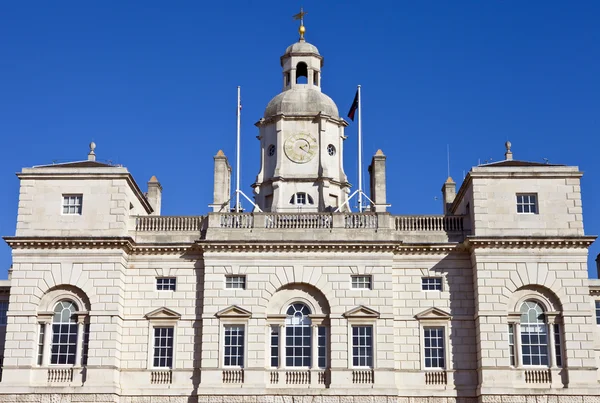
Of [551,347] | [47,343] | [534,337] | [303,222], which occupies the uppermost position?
[303,222]

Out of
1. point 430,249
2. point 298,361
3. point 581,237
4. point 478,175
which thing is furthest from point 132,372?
point 581,237

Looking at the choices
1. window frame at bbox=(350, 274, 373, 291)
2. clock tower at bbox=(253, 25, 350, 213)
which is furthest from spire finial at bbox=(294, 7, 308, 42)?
window frame at bbox=(350, 274, 373, 291)

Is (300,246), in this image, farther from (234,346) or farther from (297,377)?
(297,377)

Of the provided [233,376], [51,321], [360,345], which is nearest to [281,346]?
[233,376]

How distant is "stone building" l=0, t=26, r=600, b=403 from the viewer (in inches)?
1591

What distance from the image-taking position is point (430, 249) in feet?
140

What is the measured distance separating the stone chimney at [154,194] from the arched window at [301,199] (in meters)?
6.99

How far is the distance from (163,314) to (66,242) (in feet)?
17.5

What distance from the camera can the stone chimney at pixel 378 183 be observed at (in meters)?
44.6

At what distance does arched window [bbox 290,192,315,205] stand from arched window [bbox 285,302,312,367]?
29.8 ft

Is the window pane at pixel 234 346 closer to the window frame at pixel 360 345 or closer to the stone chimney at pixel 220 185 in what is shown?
the window frame at pixel 360 345

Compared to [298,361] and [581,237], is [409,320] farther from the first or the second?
[581,237]

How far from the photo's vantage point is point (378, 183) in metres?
45.1

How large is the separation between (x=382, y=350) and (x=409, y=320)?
82.2 inches
